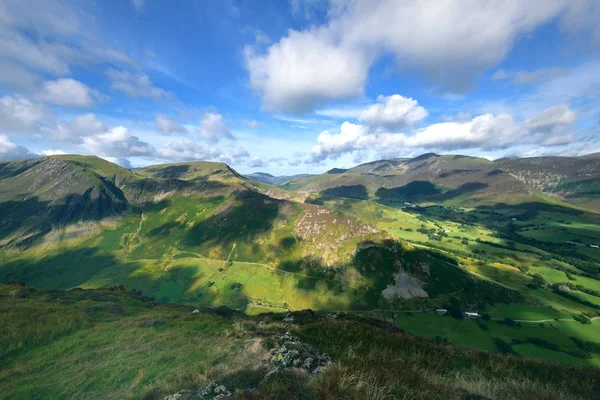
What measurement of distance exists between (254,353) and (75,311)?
4768cm

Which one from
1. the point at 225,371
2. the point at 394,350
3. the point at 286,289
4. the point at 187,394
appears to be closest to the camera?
the point at 187,394

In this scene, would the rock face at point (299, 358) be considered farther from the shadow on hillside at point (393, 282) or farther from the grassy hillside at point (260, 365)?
the shadow on hillside at point (393, 282)

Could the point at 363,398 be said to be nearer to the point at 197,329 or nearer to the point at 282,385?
the point at 282,385

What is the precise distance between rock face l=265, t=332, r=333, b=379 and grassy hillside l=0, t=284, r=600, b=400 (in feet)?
0.22

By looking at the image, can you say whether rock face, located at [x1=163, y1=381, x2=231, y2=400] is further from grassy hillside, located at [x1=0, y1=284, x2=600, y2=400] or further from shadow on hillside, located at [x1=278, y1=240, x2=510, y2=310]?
shadow on hillside, located at [x1=278, y1=240, x2=510, y2=310]

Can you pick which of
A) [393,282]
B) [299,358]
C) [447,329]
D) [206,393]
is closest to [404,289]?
[393,282]

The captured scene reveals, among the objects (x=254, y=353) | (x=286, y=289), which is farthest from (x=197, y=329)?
(x=286, y=289)

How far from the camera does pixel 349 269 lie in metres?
198

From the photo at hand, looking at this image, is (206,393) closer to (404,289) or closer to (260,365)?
(260,365)

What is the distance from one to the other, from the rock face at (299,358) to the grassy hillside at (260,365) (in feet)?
0.22

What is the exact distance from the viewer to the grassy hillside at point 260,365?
9.05 m

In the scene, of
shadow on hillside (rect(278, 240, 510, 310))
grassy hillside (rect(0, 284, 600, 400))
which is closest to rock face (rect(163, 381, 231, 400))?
grassy hillside (rect(0, 284, 600, 400))

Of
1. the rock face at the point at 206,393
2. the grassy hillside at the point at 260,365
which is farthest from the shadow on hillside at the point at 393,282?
the rock face at the point at 206,393

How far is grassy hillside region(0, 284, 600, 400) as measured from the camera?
9047 mm
